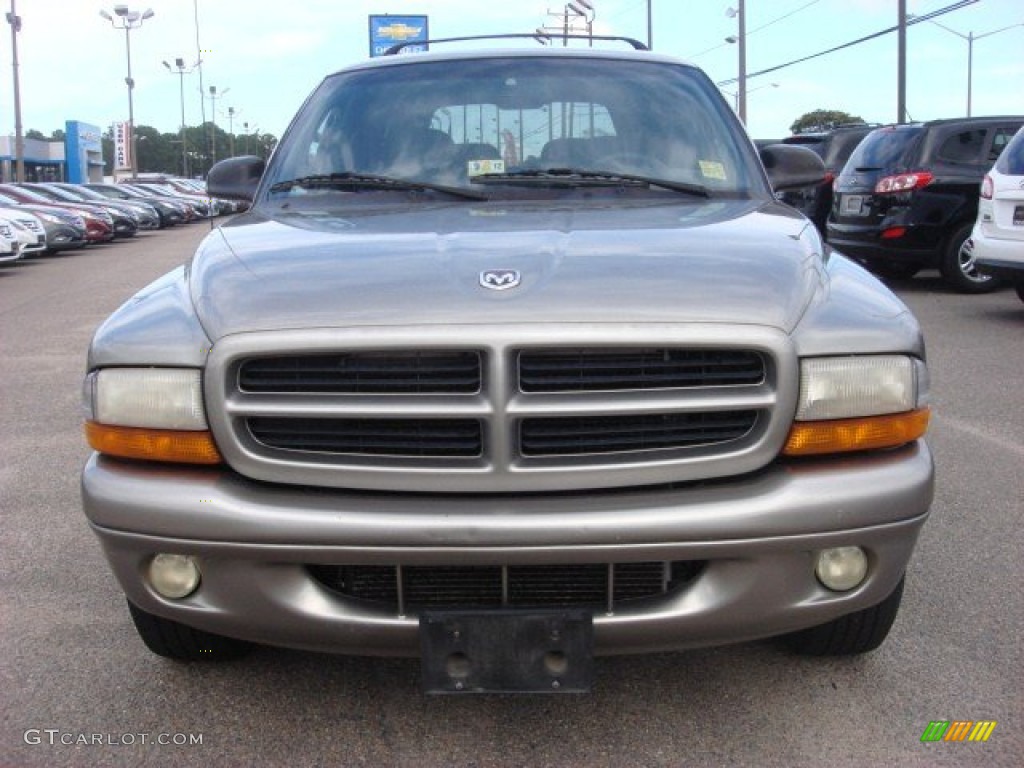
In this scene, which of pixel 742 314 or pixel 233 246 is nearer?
pixel 742 314

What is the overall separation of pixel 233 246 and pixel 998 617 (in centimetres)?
253

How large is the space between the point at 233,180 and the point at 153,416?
197cm

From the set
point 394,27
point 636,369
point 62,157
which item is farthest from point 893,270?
point 62,157

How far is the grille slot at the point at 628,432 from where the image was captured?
249 centimetres

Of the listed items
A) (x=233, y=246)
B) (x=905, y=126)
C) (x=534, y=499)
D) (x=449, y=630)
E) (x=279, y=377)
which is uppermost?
(x=905, y=126)

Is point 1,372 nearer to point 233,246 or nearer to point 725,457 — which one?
point 233,246

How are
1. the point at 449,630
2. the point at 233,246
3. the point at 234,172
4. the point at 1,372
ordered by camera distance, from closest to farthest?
1. the point at 449,630
2. the point at 233,246
3. the point at 234,172
4. the point at 1,372

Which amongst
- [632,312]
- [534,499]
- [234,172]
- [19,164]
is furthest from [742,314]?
[19,164]

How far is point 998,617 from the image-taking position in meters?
3.51

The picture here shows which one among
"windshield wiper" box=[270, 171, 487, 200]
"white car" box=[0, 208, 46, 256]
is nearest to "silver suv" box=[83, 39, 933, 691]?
"windshield wiper" box=[270, 171, 487, 200]

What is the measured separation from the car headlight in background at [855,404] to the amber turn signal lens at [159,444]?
129cm

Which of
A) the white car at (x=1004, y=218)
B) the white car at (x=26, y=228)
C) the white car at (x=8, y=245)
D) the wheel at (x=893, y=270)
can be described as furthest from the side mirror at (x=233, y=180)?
the white car at (x=26, y=228)

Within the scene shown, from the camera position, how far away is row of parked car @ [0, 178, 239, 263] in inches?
773

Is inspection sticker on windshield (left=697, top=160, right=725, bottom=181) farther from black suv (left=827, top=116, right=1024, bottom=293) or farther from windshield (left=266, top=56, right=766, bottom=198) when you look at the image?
black suv (left=827, top=116, right=1024, bottom=293)
